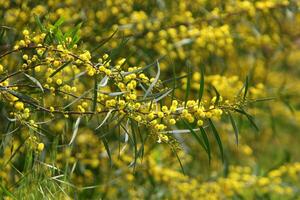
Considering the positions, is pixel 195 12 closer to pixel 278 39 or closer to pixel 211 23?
pixel 211 23

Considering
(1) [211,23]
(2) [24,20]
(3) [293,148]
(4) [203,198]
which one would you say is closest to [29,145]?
(2) [24,20]

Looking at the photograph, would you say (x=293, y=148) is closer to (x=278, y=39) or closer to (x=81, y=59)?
(x=278, y=39)

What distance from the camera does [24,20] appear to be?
2.58 meters

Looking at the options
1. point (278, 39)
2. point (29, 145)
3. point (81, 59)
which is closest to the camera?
point (81, 59)

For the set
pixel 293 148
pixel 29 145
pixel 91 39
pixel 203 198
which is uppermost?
pixel 91 39

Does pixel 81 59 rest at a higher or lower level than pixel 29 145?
higher

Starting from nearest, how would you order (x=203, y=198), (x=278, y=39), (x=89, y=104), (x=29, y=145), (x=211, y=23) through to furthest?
(x=29, y=145) < (x=89, y=104) < (x=203, y=198) < (x=211, y=23) < (x=278, y=39)

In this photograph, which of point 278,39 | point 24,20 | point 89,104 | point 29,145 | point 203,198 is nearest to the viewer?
point 29,145

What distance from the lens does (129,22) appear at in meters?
2.84

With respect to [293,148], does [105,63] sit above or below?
above

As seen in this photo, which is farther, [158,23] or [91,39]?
[158,23]

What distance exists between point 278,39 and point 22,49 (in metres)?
1.80

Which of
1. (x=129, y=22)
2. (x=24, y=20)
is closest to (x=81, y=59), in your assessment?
(x=24, y=20)

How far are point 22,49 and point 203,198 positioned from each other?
1.20 meters
